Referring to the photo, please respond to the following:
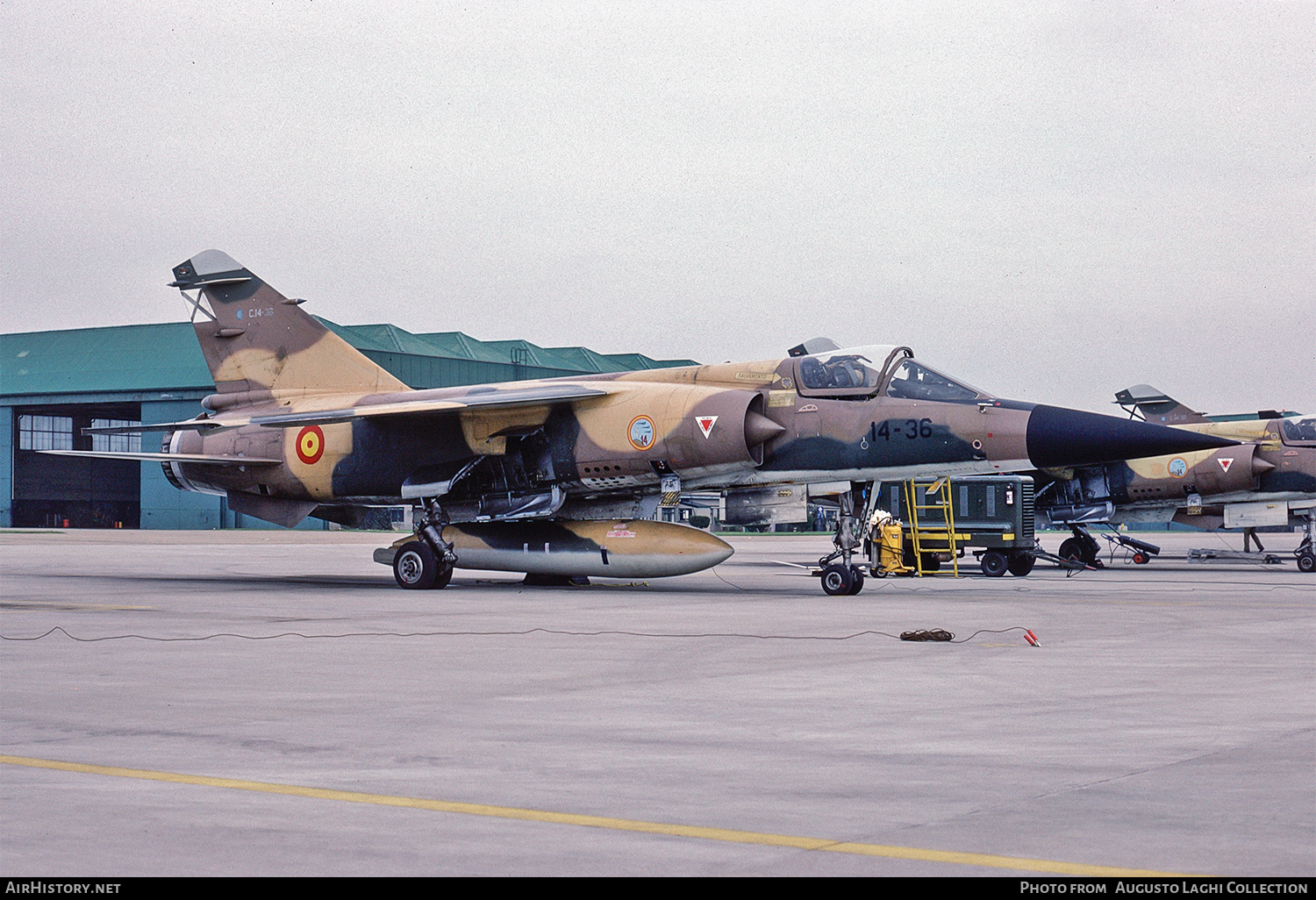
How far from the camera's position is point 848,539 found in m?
19.0

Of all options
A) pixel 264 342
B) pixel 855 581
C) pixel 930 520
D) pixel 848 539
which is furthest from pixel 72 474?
pixel 855 581

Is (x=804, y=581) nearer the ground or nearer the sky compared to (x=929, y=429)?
nearer the ground

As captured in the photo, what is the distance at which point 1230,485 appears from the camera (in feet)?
100

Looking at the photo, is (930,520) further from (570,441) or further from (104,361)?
(104,361)

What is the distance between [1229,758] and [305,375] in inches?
790

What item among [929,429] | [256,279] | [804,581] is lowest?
[804,581]

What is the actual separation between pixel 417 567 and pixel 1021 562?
41.2ft

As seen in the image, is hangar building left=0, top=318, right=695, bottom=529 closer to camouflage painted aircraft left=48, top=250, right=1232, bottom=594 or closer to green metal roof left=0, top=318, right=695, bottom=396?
green metal roof left=0, top=318, right=695, bottom=396

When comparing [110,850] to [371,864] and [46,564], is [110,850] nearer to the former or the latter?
[371,864]

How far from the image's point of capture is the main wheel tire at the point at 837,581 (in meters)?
18.6

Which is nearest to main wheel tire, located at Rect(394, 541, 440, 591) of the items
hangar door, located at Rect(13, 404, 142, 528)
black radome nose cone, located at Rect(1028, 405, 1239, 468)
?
black radome nose cone, located at Rect(1028, 405, 1239, 468)

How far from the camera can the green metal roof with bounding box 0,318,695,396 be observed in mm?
69125

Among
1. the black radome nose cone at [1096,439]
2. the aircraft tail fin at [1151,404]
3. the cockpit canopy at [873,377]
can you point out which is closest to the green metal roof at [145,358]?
the aircraft tail fin at [1151,404]
